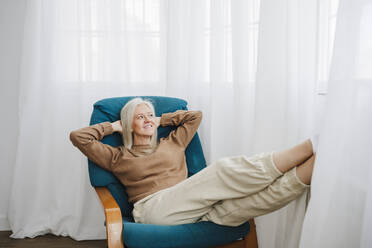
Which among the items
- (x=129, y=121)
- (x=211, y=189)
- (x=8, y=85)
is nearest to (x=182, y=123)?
(x=129, y=121)

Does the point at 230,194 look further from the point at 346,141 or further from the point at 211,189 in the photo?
the point at 346,141

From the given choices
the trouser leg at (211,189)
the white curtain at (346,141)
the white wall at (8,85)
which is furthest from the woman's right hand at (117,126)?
the white curtain at (346,141)

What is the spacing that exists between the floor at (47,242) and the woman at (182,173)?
0.71m

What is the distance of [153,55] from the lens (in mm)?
2414

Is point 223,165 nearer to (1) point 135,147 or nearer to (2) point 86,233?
(1) point 135,147

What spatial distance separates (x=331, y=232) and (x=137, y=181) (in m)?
0.96

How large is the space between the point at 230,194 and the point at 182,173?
524 mm

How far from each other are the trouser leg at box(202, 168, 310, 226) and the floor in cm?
109

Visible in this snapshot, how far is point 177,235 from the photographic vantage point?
56.9 inches

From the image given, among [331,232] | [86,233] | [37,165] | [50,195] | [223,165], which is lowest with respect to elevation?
[86,233]

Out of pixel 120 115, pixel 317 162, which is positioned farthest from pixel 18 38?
pixel 317 162

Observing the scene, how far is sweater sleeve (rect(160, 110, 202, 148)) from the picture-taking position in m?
2.00

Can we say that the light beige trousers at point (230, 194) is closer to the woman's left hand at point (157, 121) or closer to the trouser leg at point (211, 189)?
the trouser leg at point (211, 189)

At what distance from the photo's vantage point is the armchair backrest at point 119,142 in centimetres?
185
